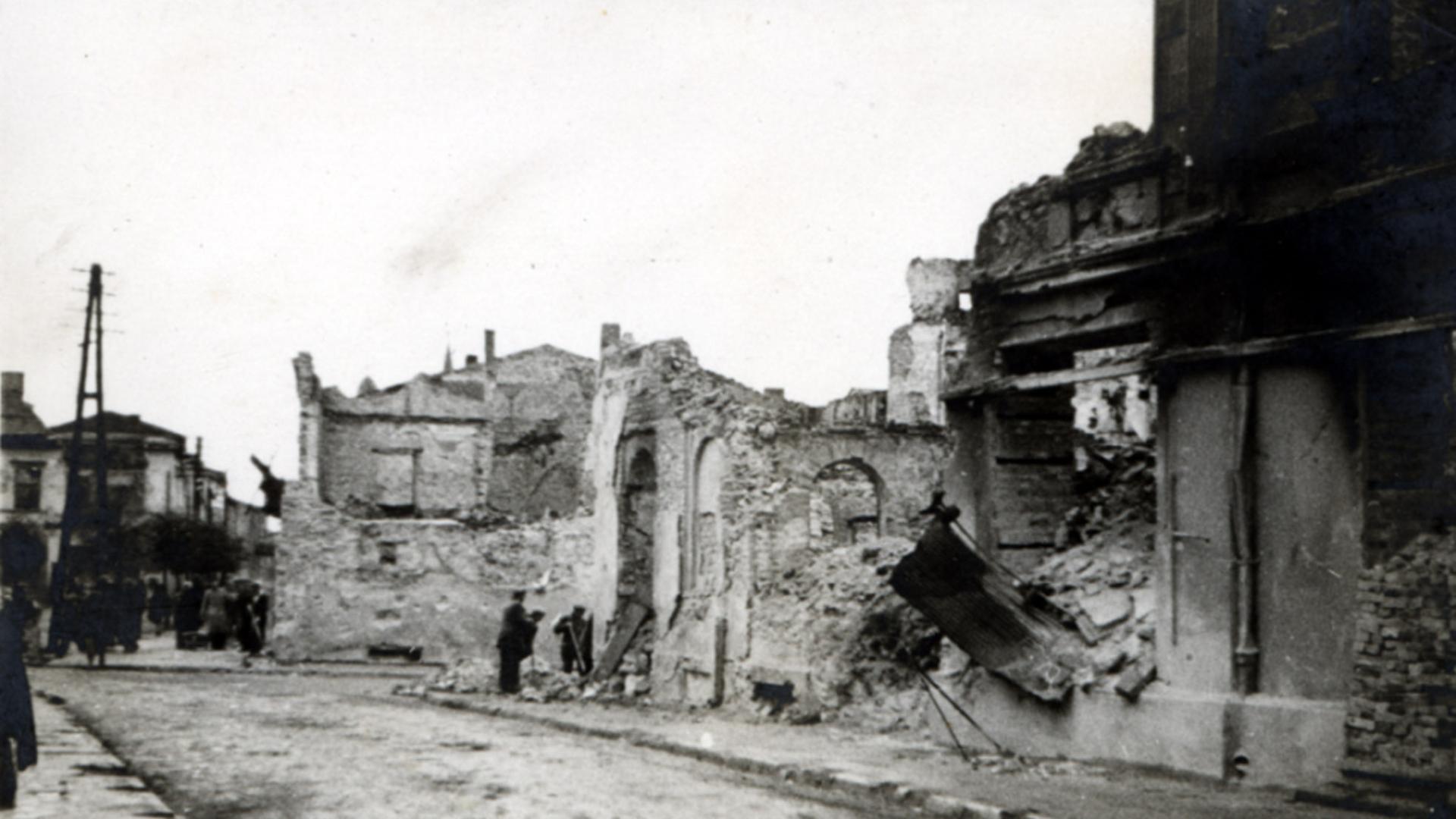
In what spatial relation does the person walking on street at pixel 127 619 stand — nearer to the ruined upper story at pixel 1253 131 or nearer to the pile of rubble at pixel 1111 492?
the pile of rubble at pixel 1111 492

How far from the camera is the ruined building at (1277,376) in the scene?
9.59 m

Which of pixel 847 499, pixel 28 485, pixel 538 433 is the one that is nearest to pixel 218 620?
pixel 538 433

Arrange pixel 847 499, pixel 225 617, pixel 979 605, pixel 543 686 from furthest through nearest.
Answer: pixel 847 499
pixel 225 617
pixel 543 686
pixel 979 605

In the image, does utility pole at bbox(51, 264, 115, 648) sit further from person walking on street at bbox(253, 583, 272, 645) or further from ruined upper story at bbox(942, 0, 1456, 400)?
ruined upper story at bbox(942, 0, 1456, 400)

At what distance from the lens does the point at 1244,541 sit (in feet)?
35.2

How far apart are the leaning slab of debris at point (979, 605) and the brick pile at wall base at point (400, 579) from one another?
16.7m

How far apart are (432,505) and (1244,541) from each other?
2880 cm

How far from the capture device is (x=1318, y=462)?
33.9 feet

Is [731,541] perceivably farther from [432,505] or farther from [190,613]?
[190,613]

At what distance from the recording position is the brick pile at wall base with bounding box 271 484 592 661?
30141mm

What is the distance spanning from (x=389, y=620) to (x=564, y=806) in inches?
889

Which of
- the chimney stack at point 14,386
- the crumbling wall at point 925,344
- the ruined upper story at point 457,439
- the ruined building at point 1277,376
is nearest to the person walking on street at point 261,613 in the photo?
the ruined upper story at point 457,439

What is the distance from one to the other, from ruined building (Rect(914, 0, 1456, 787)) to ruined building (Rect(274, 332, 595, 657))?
15692 mm

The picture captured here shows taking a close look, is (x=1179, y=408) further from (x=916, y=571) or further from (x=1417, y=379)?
(x=916, y=571)
